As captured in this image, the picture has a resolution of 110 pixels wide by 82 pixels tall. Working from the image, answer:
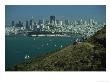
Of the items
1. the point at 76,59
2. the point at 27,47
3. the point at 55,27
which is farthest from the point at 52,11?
the point at 76,59

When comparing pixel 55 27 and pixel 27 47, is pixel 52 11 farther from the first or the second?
pixel 27 47

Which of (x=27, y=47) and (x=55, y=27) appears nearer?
(x=27, y=47)

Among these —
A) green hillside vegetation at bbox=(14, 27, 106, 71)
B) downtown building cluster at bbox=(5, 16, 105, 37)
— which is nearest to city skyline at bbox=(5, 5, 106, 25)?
downtown building cluster at bbox=(5, 16, 105, 37)

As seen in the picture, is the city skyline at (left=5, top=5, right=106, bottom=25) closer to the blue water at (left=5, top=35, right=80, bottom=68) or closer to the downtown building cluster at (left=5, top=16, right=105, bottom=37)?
the downtown building cluster at (left=5, top=16, right=105, bottom=37)

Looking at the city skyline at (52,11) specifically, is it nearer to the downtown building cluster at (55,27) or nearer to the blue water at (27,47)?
the downtown building cluster at (55,27)

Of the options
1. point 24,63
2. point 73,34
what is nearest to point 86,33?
point 73,34

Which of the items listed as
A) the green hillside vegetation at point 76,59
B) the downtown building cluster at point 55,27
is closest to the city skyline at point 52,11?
the downtown building cluster at point 55,27
